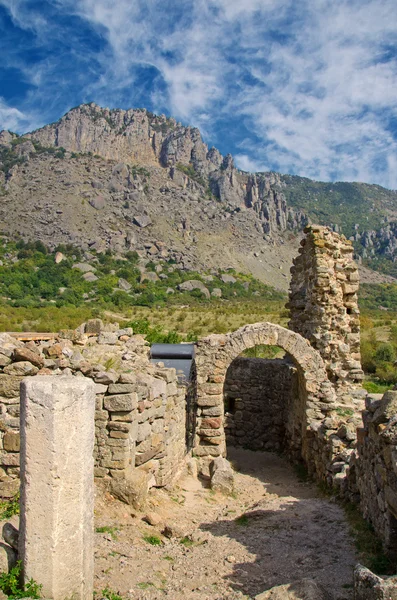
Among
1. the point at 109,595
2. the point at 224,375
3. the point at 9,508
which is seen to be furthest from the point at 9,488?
the point at 224,375

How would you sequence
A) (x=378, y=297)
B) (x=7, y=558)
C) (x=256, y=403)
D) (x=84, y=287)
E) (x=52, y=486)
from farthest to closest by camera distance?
(x=378, y=297) → (x=84, y=287) → (x=256, y=403) → (x=7, y=558) → (x=52, y=486)

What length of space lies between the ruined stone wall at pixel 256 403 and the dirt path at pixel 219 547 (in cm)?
495

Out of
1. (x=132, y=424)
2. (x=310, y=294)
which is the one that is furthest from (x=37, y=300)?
(x=132, y=424)

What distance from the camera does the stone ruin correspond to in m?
5.86

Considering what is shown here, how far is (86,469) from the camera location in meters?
3.67

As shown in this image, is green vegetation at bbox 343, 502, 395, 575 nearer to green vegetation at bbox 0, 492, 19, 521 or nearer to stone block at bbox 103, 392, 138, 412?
stone block at bbox 103, 392, 138, 412

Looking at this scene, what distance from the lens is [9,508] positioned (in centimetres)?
538

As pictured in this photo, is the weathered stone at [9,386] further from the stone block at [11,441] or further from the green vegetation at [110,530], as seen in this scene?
the green vegetation at [110,530]

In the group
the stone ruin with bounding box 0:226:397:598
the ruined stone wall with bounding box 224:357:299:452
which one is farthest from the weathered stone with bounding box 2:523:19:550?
the ruined stone wall with bounding box 224:357:299:452

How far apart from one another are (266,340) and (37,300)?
38.9 metres

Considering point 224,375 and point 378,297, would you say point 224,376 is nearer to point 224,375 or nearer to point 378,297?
point 224,375

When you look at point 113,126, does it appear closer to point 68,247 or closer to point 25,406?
point 68,247

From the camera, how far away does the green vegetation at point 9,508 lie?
5086 millimetres

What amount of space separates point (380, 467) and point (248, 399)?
8475 millimetres
